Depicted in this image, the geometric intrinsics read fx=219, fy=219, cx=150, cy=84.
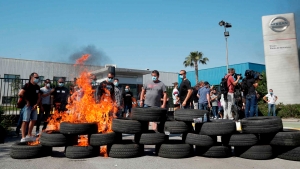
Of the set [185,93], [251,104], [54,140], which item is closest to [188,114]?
[185,93]

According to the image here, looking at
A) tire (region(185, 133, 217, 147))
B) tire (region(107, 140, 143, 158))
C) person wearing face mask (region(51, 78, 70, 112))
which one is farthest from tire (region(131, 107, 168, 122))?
person wearing face mask (region(51, 78, 70, 112))

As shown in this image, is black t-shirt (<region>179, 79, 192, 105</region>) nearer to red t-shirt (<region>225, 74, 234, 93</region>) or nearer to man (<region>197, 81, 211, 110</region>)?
man (<region>197, 81, 211, 110</region>)

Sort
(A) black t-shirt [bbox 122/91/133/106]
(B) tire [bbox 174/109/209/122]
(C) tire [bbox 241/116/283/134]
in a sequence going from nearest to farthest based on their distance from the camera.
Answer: (C) tire [bbox 241/116/283/134] → (B) tire [bbox 174/109/209/122] → (A) black t-shirt [bbox 122/91/133/106]

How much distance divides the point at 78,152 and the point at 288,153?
4594 millimetres

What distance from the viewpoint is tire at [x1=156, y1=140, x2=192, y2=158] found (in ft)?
16.2

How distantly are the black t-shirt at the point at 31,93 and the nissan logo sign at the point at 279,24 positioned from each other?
19.4 m

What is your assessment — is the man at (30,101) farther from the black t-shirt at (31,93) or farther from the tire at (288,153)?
the tire at (288,153)

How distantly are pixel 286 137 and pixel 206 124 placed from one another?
1652 millimetres

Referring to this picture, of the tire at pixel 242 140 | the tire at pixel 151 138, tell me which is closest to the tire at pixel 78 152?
the tire at pixel 151 138

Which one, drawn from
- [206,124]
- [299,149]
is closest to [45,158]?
[206,124]

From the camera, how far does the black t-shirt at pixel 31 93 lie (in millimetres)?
6611

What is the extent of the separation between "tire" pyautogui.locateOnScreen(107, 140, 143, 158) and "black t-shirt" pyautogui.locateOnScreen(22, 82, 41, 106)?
3.23 m

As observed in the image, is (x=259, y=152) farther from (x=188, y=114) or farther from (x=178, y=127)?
(x=178, y=127)

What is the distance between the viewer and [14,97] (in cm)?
1120
